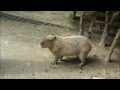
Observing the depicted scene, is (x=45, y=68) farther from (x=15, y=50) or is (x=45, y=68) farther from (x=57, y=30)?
(x=57, y=30)

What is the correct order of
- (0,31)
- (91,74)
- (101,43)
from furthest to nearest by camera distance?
(0,31), (101,43), (91,74)

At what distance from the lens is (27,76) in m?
3.80

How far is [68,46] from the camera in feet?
14.2

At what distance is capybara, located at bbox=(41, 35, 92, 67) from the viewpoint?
14.2 ft

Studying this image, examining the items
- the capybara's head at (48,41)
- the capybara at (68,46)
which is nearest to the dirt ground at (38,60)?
the capybara at (68,46)

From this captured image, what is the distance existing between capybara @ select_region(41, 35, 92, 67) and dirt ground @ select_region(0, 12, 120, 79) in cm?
23

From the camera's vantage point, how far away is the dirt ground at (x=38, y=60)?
13.0 ft

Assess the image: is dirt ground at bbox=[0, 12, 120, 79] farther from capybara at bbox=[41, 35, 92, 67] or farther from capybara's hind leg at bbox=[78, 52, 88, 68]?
capybara at bbox=[41, 35, 92, 67]

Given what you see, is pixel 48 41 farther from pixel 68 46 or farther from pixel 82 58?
pixel 82 58

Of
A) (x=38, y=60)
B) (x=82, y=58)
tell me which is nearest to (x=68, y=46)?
(x=82, y=58)

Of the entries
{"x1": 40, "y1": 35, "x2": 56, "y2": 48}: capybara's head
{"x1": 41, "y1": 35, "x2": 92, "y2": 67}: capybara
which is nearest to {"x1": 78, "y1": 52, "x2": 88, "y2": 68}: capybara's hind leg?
{"x1": 41, "y1": 35, "x2": 92, "y2": 67}: capybara

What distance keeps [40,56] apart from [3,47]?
0.83 meters

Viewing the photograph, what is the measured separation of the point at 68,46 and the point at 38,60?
0.64 metres
